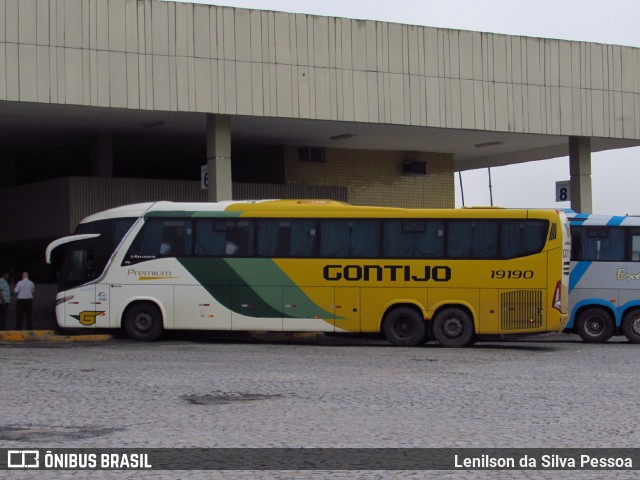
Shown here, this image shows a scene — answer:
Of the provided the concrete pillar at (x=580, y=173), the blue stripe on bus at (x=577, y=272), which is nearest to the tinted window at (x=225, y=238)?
the blue stripe on bus at (x=577, y=272)

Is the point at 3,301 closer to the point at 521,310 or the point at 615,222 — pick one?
the point at 521,310

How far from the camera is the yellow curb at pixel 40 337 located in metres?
28.4

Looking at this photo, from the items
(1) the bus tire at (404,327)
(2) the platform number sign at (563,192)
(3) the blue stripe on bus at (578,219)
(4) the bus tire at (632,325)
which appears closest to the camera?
(1) the bus tire at (404,327)

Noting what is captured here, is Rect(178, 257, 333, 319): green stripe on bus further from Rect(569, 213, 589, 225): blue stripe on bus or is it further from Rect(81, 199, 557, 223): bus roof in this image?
Rect(569, 213, 589, 225): blue stripe on bus

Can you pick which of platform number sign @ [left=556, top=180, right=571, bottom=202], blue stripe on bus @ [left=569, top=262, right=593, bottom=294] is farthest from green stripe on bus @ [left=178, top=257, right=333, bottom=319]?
platform number sign @ [left=556, top=180, right=571, bottom=202]

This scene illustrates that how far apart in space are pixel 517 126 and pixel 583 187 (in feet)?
14.0

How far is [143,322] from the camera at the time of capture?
2738 centimetres

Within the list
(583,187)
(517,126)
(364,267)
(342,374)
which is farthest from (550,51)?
(342,374)

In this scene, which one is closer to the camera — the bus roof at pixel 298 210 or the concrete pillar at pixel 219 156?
the bus roof at pixel 298 210

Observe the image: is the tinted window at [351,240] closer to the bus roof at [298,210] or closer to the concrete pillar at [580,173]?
the bus roof at [298,210]

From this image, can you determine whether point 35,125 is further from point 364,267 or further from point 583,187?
point 583,187

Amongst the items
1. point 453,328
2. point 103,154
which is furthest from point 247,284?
point 103,154

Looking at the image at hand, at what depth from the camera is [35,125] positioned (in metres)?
34.9

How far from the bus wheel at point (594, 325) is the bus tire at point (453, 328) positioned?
12.3ft
